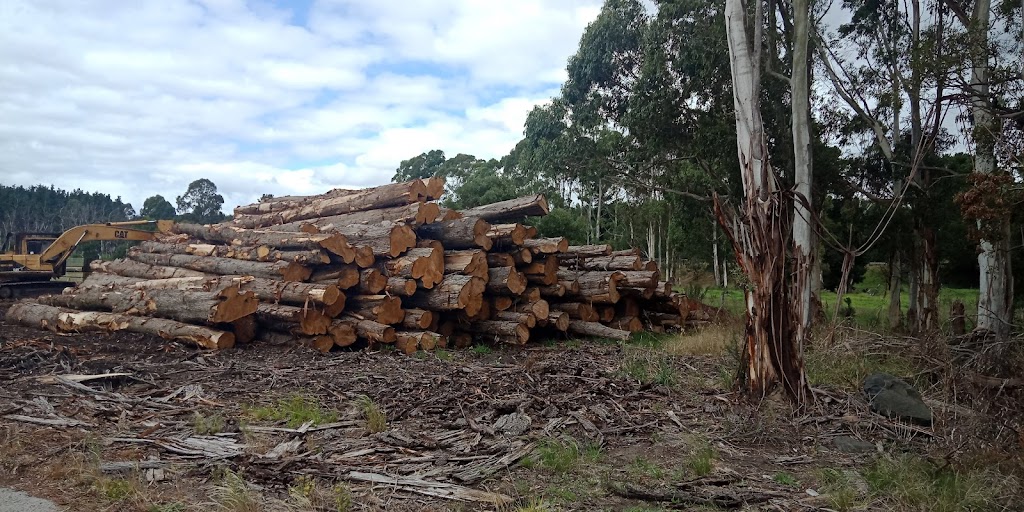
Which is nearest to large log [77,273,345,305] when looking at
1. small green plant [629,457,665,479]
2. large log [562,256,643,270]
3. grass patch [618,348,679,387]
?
grass patch [618,348,679,387]

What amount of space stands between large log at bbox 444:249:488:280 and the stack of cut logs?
2 cm

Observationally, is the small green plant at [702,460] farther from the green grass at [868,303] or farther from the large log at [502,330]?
the green grass at [868,303]

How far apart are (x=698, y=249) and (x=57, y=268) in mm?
24589

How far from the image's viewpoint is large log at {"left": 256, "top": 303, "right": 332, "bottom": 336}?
990cm

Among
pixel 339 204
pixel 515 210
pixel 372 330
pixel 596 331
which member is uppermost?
pixel 339 204

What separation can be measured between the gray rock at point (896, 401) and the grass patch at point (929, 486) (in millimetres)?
1290

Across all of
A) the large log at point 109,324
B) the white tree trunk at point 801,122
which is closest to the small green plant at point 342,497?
the large log at point 109,324

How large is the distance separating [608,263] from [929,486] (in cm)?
901

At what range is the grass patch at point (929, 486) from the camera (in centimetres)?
376

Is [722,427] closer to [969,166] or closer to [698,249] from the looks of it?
[969,166]

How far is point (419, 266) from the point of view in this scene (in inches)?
413

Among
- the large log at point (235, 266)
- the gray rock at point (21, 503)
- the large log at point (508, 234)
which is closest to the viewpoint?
the gray rock at point (21, 503)

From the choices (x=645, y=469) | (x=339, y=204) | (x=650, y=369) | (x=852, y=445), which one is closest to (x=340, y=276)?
(x=339, y=204)

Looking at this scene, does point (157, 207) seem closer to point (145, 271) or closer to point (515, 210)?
point (145, 271)
